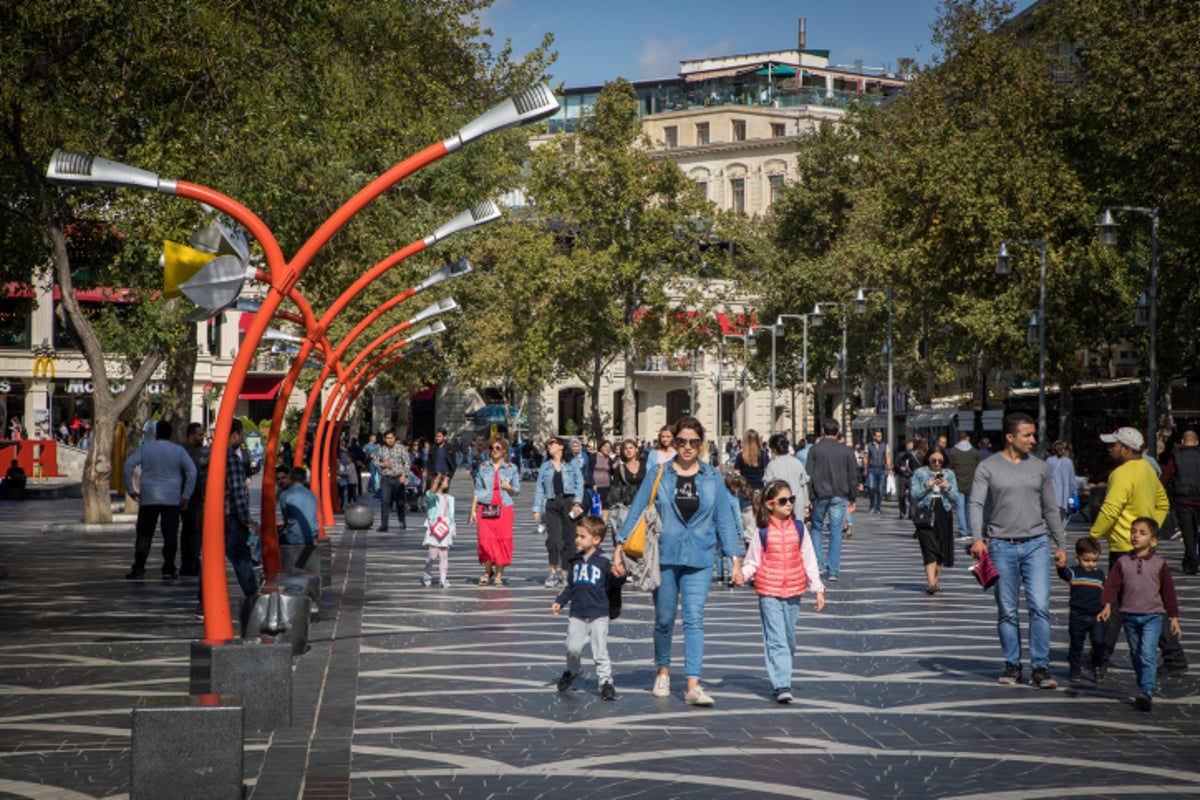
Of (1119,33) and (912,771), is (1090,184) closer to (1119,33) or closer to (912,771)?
(1119,33)

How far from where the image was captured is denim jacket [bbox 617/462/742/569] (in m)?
10.9

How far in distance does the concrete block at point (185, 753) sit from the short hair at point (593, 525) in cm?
401

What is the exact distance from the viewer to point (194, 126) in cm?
2111

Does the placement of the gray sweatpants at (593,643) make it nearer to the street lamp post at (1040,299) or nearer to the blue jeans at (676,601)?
the blue jeans at (676,601)

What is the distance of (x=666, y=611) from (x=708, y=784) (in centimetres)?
296

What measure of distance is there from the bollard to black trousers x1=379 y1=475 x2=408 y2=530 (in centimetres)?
1809

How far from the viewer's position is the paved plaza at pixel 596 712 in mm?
8086

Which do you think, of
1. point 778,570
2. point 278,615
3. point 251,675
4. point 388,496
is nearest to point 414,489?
point 388,496

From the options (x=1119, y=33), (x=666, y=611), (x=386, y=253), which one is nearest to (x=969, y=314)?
(x=1119, y=33)

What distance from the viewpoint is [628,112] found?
66.9 meters

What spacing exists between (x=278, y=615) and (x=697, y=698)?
9.99 ft

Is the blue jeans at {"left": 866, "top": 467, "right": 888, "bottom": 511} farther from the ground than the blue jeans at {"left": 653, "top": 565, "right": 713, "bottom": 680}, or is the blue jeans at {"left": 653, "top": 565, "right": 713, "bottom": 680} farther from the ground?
the blue jeans at {"left": 866, "top": 467, "right": 888, "bottom": 511}

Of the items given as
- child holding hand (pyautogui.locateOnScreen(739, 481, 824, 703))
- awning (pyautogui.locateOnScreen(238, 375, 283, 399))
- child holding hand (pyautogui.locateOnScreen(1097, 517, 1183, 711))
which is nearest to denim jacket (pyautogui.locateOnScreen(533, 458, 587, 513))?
child holding hand (pyautogui.locateOnScreen(739, 481, 824, 703))

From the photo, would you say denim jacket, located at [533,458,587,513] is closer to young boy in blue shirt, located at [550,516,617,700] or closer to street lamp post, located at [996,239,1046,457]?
young boy in blue shirt, located at [550,516,617,700]
